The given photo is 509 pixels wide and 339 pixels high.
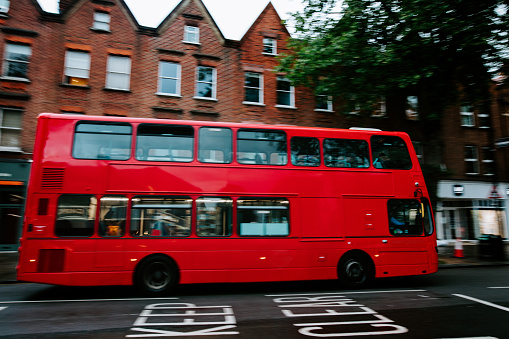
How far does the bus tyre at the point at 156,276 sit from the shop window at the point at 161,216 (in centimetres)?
60

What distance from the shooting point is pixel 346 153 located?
8.49m

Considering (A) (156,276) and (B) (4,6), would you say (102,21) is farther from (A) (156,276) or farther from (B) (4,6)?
(A) (156,276)

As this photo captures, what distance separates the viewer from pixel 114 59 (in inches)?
635

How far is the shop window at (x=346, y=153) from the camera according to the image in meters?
8.37

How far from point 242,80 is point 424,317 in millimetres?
14569

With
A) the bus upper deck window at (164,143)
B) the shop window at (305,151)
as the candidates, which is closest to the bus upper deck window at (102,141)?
the bus upper deck window at (164,143)

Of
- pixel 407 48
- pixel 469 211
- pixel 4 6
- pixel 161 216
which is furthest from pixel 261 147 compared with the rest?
pixel 469 211

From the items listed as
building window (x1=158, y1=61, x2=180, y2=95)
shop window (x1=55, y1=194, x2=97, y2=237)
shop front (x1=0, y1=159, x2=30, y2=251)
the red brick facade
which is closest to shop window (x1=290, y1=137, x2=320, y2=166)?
shop window (x1=55, y1=194, x2=97, y2=237)

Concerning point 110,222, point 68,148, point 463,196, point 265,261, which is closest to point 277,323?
point 265,261

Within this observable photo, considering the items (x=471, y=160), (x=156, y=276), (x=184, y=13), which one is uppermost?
(x=184, y=13)

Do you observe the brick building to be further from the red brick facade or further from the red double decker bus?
the red double decker bus

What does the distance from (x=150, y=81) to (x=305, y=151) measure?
1102cm

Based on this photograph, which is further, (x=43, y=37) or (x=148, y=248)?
(x=43, y=37)

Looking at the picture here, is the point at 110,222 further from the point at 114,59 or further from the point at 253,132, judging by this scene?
the point at 114,59
